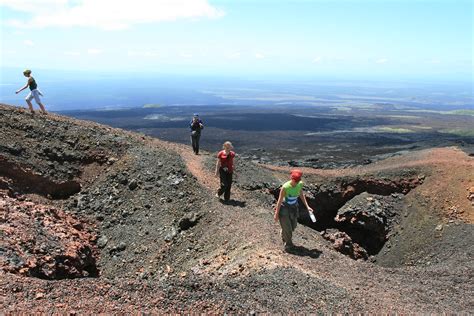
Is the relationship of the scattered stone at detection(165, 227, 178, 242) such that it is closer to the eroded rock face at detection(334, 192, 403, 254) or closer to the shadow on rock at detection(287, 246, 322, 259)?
Result: the shadow on rock at detection(287, 246, 322, 259)

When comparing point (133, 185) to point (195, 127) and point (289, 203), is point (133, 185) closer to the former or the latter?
point (195, 127)

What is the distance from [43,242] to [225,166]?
5.49m

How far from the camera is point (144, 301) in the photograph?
7465 millimetres

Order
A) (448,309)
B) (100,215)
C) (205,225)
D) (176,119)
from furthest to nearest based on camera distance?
(176,119) < (100,215) < (205,225) < (448,309)

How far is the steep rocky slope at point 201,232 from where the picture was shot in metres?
7.97

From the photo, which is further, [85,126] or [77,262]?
[85,126]

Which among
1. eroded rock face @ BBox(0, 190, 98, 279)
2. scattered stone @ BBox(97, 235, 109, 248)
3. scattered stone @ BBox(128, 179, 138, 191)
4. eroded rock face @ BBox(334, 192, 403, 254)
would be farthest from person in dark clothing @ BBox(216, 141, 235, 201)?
eroded rock face @ BBox(334, 192, 403, 254)

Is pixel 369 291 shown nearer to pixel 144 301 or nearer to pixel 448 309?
pixel 448 309

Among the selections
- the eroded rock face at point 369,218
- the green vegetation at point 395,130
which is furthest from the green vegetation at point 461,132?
the eroded rock face at point 369,218

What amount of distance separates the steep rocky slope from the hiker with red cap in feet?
2.20

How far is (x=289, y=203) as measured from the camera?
10211mm

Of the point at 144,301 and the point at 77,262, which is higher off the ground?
the point at 144,301

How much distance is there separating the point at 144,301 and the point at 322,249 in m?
5.36

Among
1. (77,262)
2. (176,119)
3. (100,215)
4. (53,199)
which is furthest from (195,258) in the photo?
(176,119)
